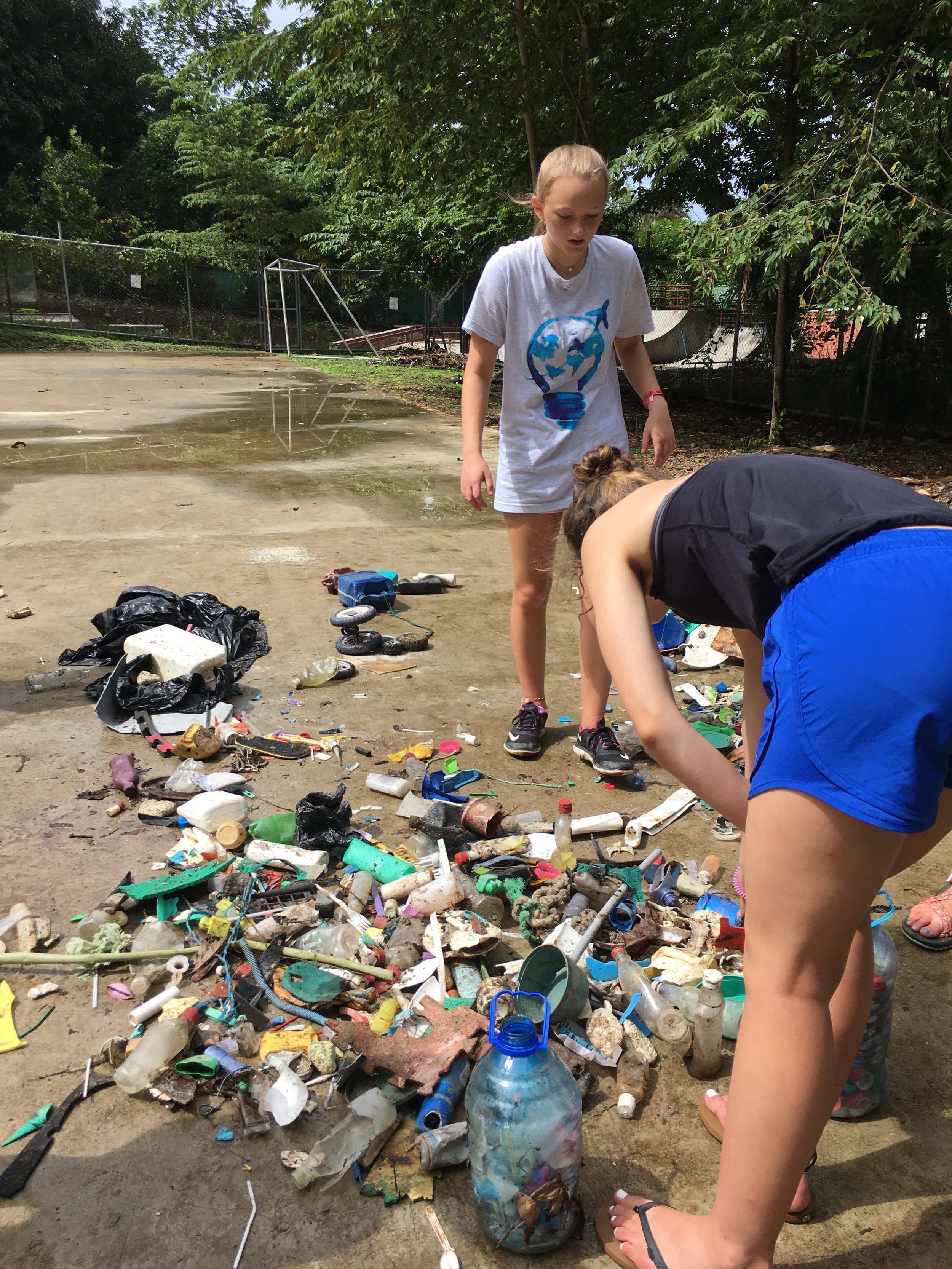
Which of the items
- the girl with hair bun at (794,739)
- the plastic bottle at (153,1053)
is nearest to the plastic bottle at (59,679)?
the plastic bottle at (153,1053)

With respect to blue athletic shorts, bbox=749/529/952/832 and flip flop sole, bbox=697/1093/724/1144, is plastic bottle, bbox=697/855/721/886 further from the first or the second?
blue athletic shorts, bbox=749/529/952/832

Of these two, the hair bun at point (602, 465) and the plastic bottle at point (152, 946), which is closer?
the hair bun at point (602, 465)

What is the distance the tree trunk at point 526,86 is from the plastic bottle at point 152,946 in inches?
465

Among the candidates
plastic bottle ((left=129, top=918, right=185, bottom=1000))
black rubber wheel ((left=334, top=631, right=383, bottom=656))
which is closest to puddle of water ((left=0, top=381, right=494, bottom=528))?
black rubber wheel ((left=334, top=631, right=383, bottom=656))

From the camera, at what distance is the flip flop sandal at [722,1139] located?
1710 mm

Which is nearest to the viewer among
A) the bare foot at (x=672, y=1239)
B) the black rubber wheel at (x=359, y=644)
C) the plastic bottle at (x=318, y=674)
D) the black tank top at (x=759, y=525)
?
the black tank top at (x=759, y=525)

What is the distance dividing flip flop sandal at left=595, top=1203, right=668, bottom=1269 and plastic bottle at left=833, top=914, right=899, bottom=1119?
1.65 ft

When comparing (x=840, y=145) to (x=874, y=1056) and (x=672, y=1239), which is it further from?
(x=672, y=1239)

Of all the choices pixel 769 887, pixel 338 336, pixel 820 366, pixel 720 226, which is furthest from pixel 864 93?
pixel 338 336

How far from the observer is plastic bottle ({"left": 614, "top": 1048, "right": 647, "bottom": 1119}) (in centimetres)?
196

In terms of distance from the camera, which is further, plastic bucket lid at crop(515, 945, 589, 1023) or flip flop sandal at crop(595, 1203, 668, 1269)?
plastic bucket lid at crop(515, 945, 589, 1023)

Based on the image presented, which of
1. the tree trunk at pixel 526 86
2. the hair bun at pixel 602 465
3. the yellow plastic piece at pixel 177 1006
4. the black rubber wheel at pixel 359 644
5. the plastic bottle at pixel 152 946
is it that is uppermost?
the tree trunk at pixel 526 86

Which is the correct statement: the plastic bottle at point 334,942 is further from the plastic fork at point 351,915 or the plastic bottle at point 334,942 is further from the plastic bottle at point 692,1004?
the plastic bottle at point 692,1004

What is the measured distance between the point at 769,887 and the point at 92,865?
7.45ft
